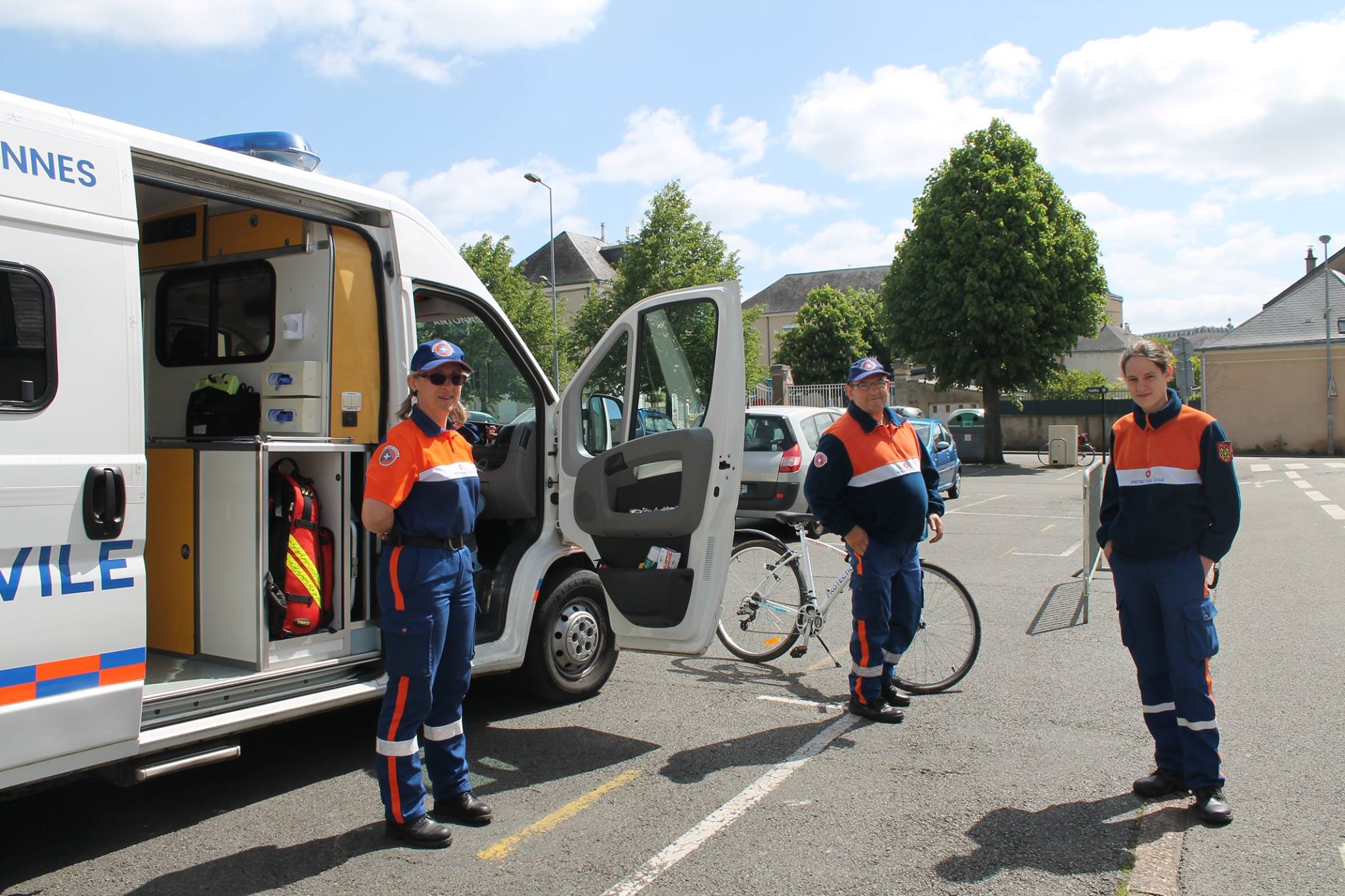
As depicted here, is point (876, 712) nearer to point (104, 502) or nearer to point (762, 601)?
point (762, 601)

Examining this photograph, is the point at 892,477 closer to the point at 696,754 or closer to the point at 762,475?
Answer: the point at 696,754

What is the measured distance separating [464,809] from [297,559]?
1371 mm

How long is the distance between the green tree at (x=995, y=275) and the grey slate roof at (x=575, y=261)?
4114 cm

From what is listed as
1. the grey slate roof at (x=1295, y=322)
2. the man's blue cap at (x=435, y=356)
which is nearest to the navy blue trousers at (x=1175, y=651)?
the man's blue cap at (x=435, y=356)

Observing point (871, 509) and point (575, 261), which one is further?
point (575, 261)

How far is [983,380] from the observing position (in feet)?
101

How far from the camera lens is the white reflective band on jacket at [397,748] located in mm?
3725

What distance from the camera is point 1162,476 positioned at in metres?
4.09

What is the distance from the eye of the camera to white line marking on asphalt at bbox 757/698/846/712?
5.51 metres

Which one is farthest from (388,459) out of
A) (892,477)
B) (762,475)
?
(762,475)

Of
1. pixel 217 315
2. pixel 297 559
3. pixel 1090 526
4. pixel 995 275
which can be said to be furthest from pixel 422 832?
A: pixel 995 275

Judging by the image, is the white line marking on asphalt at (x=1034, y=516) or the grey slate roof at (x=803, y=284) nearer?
the white line marking on asphalt at (x=1034, y=516)

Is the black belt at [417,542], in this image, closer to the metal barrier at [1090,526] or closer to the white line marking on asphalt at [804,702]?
the white line marking on asphalt at [804,702]

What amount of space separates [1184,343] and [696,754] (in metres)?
16.6
